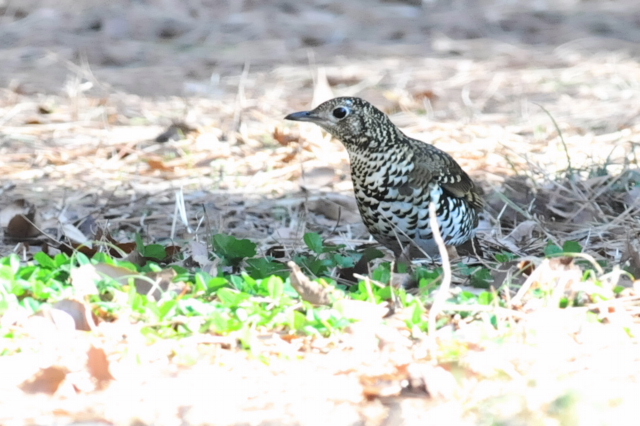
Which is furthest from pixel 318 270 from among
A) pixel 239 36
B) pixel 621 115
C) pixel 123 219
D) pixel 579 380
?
pixel 239 36

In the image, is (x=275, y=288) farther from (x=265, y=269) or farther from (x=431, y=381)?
(x=431, y=381)

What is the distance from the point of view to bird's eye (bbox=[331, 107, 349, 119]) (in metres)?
4.56

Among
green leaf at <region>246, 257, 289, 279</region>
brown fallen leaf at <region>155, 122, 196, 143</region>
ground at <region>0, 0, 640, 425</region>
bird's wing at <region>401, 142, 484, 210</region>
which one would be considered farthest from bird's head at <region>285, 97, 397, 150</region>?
brown fallen leaf at <region>155, 122, 196, 143</region>

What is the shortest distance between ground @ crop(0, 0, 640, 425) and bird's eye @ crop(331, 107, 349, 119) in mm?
731

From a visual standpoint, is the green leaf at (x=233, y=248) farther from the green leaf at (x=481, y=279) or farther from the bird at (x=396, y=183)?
the green leaf at (x=481, y=279)

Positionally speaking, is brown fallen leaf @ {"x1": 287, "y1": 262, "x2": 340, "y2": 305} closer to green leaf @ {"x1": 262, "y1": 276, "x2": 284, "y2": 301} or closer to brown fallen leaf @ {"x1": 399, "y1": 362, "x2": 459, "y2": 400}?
green leaf @ {"x1": 262, "y1": 276, "x2": 284, "y2": 301}

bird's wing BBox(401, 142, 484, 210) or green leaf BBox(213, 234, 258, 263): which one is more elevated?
bird's wing BBox(401, 142, 484, 210)

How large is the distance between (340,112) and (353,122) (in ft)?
0.25

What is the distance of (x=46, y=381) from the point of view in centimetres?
269

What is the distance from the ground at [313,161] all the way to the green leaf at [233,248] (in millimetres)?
886

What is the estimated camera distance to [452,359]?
9.45 feet

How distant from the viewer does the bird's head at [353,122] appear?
4543mm

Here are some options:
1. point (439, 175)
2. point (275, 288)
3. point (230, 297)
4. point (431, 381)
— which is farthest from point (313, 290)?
point (439, 175)

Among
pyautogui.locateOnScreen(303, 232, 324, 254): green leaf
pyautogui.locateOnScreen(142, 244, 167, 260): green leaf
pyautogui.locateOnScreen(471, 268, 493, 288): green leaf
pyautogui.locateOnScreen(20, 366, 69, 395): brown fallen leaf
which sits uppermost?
pyautogui.locateOnScreen(20, 366, 69, 395): brown fallen leaf
